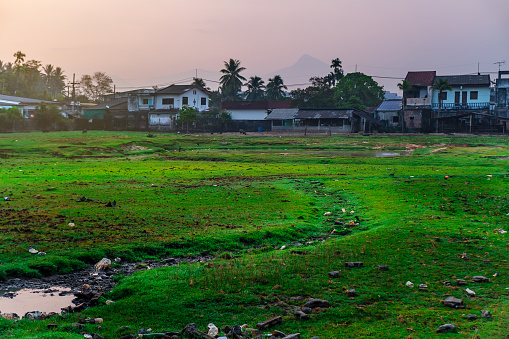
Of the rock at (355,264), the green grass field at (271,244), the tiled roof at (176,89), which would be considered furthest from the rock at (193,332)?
the tiled roof at (176,89)

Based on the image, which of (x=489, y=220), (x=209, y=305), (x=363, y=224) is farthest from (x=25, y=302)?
(x=489, y=220)

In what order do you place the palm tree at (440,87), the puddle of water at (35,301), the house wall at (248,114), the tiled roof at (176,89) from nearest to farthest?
the puddle of water at (35,301) → the palm tree at (440,87) → the tiled roof at (176,89) → the house wall at (248,114)

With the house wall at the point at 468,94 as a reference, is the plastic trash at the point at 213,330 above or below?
below

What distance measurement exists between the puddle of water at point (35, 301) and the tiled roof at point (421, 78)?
283 feet

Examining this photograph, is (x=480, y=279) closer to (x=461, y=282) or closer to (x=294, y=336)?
(x=461, y=282)

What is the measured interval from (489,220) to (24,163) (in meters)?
29.7

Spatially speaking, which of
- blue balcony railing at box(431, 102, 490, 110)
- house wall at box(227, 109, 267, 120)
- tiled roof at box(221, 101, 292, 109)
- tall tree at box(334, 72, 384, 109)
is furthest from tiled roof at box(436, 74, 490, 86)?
house wall at box(227, 109, 267, 120)

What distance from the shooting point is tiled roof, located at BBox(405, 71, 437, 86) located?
290 feet

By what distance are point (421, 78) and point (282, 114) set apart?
25.8 m

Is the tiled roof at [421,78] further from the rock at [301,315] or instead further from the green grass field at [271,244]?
the rock at [301,315]

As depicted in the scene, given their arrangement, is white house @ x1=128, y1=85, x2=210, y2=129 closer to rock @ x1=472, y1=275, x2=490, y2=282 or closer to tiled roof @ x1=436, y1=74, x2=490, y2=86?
tiled roof @ x1=436, y1=74, x2=490, y2=86

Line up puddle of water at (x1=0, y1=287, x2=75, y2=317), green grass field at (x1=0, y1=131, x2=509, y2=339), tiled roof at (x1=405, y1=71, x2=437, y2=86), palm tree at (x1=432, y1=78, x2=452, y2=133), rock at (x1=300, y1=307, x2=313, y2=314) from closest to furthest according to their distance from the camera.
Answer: green grass field at (x1=0, y1=131, x2=509, y2=339) → rock at (x1=300, y1=307, x2=313, y2=314) → puddle of water at (x1=0, y1=287, x2=75, y2=317) → palm tree at (x1=432, y1=78, x2=452, y2=133) → tiled roof at (x1=405, y1=71, x2=437, y2=86)

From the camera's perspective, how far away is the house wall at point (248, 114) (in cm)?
10162

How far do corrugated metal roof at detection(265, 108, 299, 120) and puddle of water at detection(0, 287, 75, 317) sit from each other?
271 ft
